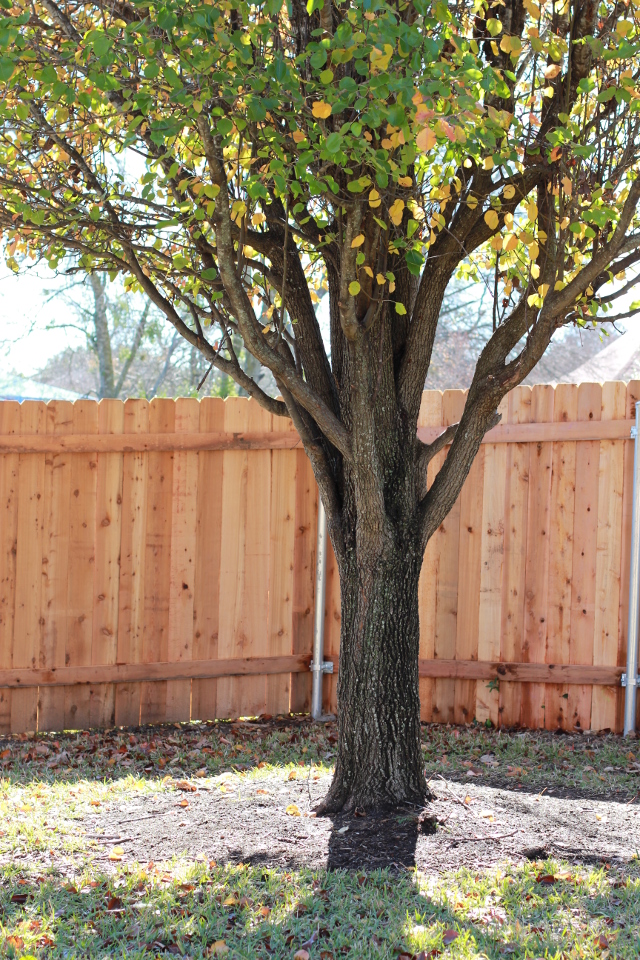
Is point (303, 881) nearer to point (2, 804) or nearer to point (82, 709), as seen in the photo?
point (2, 804)

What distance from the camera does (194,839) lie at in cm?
357

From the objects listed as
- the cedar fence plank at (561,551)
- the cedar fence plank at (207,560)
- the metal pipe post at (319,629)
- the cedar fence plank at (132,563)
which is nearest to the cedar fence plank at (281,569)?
the metal pipe post at (319,629)

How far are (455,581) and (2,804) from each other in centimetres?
311

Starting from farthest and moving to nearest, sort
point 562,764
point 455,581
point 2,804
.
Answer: point 455,581 → point 562,764 → point 2,804

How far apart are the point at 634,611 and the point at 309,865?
3.18 m

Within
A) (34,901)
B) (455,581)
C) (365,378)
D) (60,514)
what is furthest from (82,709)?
(365,378)

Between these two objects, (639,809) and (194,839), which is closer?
(194,839)

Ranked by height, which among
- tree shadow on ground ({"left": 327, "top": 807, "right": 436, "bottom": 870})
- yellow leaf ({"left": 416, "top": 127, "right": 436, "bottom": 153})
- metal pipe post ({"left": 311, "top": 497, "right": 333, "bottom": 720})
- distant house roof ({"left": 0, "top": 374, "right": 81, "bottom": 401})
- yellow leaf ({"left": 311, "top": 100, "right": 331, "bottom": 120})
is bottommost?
tree shadow on ground ({"left": 327, "top": 807, "right": 436, "bottom": 870})

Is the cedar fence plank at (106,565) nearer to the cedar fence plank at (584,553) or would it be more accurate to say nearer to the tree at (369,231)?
the tree at (369,231)

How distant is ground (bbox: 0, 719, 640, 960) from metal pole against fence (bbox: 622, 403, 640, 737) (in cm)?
72

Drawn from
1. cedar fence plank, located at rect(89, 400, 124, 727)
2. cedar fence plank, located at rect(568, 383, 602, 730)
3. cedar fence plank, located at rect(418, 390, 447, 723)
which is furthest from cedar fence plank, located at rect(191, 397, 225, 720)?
cedar fence plank, located at rect(568, 383, 602, 730)

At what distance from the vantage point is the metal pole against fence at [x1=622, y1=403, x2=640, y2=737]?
5637mm

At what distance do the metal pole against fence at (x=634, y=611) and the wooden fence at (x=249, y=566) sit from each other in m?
0.07

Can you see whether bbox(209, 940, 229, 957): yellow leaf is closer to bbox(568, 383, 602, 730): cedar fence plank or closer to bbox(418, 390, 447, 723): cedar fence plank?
bbox(418, 390, 447, 723): cedar fence plank
